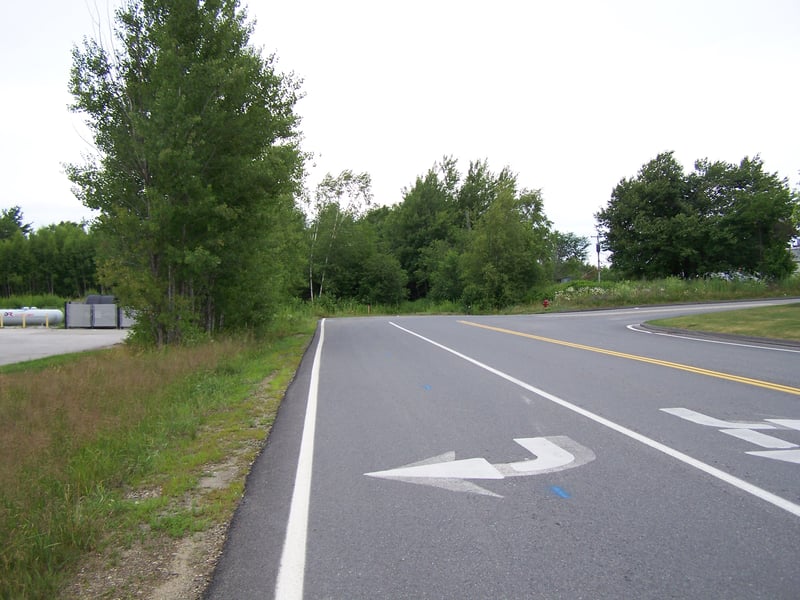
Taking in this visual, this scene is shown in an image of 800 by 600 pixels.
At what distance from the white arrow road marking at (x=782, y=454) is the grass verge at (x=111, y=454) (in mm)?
4904

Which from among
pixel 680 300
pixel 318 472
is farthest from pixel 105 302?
pixel 680 300

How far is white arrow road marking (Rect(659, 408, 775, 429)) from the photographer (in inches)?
252

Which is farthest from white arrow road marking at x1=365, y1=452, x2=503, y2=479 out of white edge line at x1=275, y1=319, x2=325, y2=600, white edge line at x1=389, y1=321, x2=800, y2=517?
white edge line at x1=389, y1=321, x2=800, y2=517

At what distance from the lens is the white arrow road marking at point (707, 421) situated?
6395mm

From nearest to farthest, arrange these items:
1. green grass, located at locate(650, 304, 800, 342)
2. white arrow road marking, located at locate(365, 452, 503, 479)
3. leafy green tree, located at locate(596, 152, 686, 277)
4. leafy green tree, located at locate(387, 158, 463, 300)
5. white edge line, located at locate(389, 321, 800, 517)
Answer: white edge line, located at locate(389, 321, 800, 517) < white arrow road marking, located at locate(365, 452, 503, 479) < green grass, located at locate(650, 304, 800, 342) < leafy green tree, located at locate(596, 152, 686, 277) < leafy green tree, located at locate(387, 158, 463, 300)

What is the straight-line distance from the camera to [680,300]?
39.8 meters

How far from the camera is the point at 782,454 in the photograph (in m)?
5.32

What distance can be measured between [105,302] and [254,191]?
26879 millimetres

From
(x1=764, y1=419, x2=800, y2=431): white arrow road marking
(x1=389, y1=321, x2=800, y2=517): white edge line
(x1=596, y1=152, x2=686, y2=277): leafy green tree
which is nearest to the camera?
(x1=389, y1=321, x2=800, y2=517): white edge line

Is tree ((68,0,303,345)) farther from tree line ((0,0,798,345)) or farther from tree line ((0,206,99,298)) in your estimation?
tree line ((0,206,99,298))

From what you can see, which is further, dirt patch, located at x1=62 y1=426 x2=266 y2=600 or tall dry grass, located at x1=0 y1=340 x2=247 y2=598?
tall dry grass, located at x1=0 y1=340 x2=247 y2=598

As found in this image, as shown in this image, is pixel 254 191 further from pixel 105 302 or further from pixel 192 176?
pixel 105 302

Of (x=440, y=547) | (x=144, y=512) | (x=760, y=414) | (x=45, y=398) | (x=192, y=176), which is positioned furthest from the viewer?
(x=192, y=176)

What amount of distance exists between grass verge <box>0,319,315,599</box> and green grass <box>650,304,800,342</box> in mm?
14674
